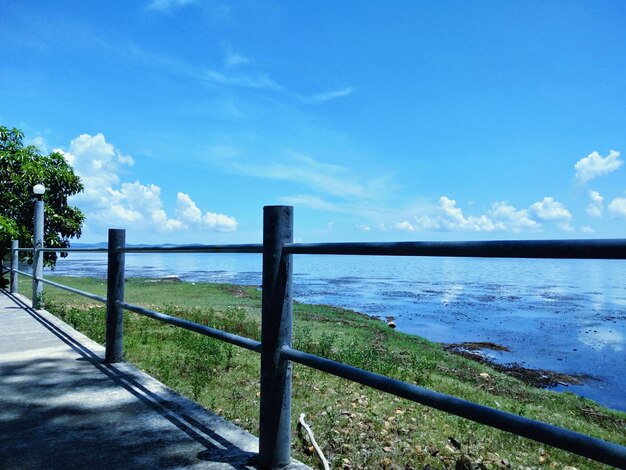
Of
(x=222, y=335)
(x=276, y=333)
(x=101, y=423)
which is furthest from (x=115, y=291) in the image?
(x=276, y=333)

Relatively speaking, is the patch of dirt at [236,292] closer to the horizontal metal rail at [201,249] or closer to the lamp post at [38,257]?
the lamp post at [38,257]

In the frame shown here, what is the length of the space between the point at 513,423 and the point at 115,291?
3.52 metres

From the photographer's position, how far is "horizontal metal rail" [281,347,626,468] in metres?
1.17

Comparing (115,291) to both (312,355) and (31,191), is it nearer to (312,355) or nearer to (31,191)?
(312,355)

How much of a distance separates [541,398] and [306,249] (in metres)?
8.27

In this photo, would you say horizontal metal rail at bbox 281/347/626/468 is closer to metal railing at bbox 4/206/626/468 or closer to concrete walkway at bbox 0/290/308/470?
metal railing at bbox 4/206/626/468

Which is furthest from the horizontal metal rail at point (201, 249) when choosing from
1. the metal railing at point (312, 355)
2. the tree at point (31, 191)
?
the tree at point (31, 191)

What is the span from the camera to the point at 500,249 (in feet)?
4.64

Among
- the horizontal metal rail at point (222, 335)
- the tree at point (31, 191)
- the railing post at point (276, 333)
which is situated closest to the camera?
the railing post at point (276, 333)

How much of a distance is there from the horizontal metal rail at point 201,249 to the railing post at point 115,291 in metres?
0.10

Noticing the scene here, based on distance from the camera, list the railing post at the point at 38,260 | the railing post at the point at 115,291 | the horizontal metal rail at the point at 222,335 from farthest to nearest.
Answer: the railing post at the point at 38,260 → the railing post at the point at 115,291 → the horizontal metal rail at the point at 222,335

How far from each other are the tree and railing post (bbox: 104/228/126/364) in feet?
34.0

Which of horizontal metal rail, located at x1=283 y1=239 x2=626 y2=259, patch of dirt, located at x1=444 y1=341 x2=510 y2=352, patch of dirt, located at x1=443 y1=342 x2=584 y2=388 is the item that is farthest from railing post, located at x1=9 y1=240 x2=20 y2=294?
patch of dirt, located at x1=444 y1=341 x2=510 y2=352

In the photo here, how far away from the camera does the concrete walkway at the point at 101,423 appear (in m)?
2.29
